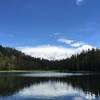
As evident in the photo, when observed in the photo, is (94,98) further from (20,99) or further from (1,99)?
(1,99)

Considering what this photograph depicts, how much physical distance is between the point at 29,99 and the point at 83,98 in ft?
24.2

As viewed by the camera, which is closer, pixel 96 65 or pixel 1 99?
pixel 1 99

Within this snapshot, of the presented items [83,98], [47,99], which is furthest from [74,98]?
[47,99]

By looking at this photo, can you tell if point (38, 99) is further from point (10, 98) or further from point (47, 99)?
point (10, 98)

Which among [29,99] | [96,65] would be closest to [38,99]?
[29,99]

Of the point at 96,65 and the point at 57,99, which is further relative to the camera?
the point at 96,65

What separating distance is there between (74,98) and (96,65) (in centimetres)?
15736

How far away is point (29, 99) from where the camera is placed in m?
35.7

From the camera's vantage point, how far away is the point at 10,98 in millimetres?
37531

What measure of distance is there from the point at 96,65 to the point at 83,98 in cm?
15727

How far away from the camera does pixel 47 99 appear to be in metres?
35.3

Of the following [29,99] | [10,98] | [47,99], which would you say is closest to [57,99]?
[47,99]

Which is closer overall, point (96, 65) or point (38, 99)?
point (38, 99)

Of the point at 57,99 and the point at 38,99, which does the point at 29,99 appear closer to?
the point at 38,99
